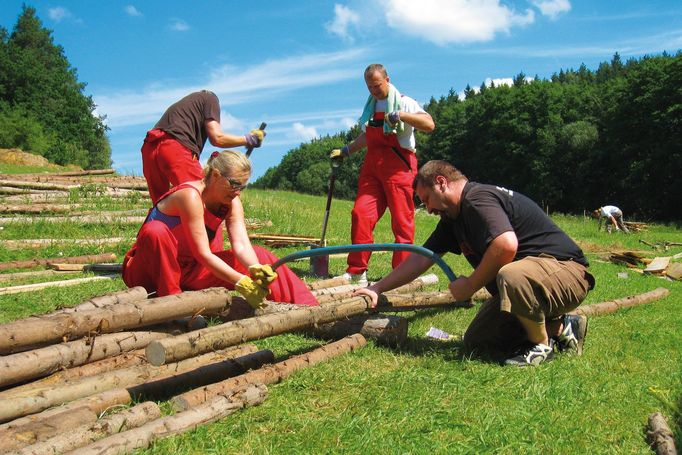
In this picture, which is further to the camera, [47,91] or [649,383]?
[47,91]

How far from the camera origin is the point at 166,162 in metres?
6.61

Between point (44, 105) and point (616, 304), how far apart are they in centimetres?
6305

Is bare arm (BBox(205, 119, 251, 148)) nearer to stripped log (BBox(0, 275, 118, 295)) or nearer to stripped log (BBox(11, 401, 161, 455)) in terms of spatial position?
stripped log (BBox(0, 275, 118, 295))

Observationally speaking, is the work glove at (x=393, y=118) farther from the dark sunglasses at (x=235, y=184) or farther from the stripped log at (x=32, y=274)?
the stripped log at (x=32, y=274)

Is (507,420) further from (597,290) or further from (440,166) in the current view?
(597,290)

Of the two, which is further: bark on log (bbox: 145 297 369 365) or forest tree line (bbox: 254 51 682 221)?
forest tree line (bbox: 254 51 682 221)

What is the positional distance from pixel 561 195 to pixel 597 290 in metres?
51.9

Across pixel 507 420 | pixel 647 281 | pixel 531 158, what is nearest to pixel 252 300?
pixel 507 420

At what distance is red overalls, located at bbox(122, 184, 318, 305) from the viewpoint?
4770mm

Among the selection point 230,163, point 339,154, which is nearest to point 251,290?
point 230,163

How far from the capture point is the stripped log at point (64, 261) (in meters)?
8.29

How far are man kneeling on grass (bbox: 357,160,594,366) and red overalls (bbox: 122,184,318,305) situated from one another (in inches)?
30.3

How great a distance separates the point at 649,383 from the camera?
3.99 meters

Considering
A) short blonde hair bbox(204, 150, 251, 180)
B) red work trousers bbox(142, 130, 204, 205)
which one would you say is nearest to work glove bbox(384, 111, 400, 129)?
red work trousers bbox(142, 130, 204, 205)
